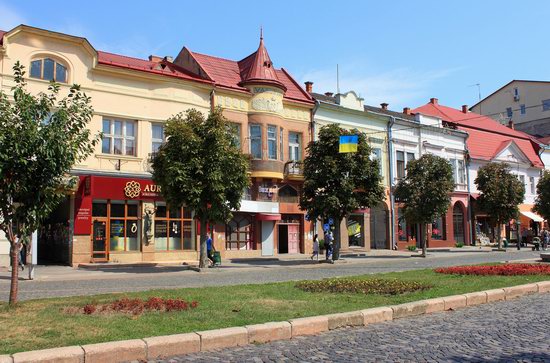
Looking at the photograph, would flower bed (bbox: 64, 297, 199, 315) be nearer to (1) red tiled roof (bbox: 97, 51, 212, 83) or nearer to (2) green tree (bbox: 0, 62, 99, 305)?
(2) green tree (bbox: 0, 62, 99, 305)

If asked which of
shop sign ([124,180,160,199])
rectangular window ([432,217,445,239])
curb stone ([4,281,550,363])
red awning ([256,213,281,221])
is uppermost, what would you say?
shop sign ([124,180,160,199])

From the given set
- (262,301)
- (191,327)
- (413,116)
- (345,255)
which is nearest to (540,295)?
(262,301)

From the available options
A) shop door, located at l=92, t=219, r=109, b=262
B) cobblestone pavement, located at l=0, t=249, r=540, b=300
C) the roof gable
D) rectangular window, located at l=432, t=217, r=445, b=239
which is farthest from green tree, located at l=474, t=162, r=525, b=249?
shop door, located at l=92, t=219, r=109, b=262

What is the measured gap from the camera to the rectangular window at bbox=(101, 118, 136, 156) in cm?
2667

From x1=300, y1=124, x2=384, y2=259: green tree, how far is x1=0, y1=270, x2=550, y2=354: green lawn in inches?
516

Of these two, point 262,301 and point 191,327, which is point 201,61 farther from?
point 191,327

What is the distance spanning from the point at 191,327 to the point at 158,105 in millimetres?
22035

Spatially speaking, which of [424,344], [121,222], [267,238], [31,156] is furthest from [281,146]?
[424,344]

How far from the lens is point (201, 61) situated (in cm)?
3297

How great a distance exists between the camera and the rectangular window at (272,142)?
106 ft

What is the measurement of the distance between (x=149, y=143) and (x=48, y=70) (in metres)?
6.02

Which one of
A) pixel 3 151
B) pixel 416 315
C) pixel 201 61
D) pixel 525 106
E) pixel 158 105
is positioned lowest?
pixel 416 315

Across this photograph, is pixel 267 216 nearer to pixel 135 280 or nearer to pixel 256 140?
pixel 256 140

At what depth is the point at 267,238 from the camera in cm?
3238
